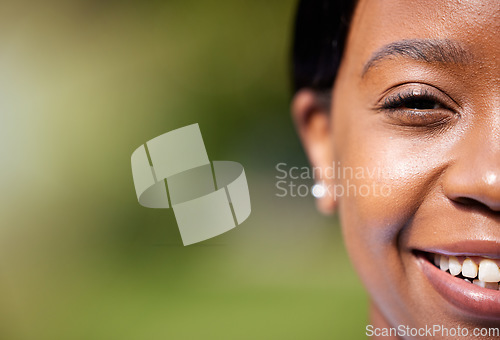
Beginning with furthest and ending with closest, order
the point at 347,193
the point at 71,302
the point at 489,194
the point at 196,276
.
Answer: the point at 196,276 → the point at 71,302 → the point at 347,193 → the point at 489,194


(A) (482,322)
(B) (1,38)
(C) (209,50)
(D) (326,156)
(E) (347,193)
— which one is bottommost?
(A) (482,322)

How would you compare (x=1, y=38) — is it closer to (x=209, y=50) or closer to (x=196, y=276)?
(x=209, y=50)

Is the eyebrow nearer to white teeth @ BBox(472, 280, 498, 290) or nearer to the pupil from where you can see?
the pupil

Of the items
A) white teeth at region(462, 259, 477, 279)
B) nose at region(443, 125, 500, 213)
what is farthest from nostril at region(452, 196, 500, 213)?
white teeth at region(462, 259, 477, 279)

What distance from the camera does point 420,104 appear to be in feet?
2.94

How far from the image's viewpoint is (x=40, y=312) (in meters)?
1.67

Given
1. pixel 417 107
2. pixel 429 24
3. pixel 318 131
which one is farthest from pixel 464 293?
pixel 318 131

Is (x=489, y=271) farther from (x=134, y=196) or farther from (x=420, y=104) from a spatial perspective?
(x=134, y=196)

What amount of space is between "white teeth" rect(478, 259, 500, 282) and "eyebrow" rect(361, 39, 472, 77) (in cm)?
30

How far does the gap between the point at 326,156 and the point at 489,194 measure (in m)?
0.51

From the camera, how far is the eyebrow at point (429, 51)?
79cm

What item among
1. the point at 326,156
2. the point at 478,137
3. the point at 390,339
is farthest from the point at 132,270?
the point at 478,137

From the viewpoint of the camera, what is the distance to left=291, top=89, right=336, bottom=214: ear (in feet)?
3.99

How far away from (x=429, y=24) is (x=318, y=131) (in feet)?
1.52
